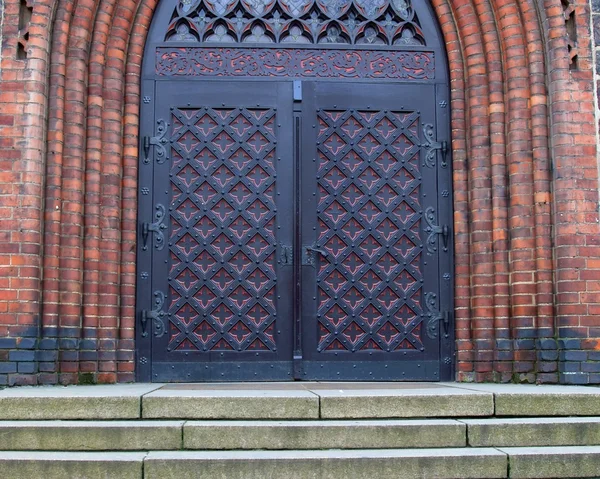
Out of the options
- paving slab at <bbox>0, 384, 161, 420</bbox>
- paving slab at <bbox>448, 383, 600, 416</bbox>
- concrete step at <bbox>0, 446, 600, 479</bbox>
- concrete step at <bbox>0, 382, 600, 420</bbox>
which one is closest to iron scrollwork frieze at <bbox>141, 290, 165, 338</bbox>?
concrete step at <bbox>0, 382, 600, 420</bbox>

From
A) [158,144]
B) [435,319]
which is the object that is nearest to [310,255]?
[435,319]

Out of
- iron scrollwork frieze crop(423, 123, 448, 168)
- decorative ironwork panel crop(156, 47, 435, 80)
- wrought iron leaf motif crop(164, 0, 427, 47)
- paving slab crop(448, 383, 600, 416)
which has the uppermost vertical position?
wrought iron leaf motif crop(164, 0, 427, 47)

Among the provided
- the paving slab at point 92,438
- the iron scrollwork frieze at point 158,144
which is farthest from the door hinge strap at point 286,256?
the paving slab at point 92,438

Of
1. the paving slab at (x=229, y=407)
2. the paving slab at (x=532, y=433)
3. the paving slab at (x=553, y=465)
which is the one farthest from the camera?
the paving slab at (x=229, y=407)

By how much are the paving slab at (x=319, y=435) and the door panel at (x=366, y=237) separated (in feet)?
6.55

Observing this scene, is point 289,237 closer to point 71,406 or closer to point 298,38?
point 298,38

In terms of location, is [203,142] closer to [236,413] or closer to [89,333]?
[89,333]

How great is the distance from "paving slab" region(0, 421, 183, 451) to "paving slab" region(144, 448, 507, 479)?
0.45 feet

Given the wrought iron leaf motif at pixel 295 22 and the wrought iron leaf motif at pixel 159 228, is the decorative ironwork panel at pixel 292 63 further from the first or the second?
the wrought iron leaf motif at pixel 159 228

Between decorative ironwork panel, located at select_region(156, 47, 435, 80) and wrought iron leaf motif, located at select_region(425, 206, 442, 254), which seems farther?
decorative ironwork panel, located at select_region(156, 47, 435, 80)

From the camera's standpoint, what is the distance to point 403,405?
212 inches

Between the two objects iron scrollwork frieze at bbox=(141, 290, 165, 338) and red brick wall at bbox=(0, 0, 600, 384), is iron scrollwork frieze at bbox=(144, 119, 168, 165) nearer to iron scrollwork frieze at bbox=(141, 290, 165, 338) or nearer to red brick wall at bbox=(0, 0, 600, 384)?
red brick wall at bbox=(0, 0, 600, 384)

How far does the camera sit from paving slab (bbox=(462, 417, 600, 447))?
5.16 metres

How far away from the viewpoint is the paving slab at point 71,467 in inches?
186
